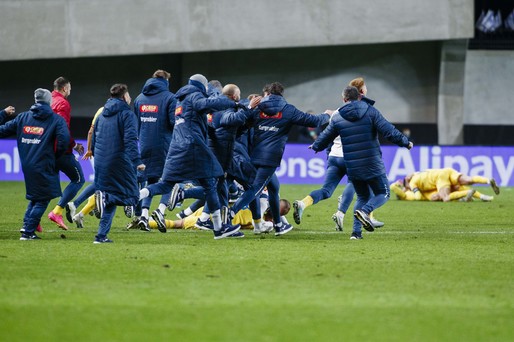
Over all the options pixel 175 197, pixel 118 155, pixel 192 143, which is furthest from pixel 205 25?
pixel 118 155

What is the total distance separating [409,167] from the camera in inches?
1189

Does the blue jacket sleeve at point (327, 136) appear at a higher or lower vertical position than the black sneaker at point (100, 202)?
higher

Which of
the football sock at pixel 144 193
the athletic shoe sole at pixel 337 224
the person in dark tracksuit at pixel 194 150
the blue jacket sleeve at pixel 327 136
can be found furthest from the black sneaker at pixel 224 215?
the athletic shoe sole at pixel 337 224

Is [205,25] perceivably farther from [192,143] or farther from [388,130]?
[388,130]

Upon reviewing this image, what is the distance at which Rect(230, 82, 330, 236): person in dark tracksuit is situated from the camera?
1531 cm

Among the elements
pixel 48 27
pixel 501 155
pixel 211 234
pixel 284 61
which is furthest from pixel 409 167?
pixel 211 234

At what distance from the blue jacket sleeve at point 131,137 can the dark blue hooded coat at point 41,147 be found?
932mm

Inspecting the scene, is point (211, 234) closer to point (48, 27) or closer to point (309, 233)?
point (309, 233)

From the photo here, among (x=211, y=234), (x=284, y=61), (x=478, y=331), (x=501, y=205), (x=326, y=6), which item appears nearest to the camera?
(x=478, y=331)

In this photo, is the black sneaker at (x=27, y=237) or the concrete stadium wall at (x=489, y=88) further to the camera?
the concrete stadium wall at (x=489, y=88)

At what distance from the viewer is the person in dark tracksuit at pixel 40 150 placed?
14.1m

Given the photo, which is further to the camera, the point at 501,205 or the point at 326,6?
the point at 326,6

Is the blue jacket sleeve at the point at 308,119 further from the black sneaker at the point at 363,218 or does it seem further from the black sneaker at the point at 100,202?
the black sneaker at the point at 100,202

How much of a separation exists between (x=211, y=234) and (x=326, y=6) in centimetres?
2057
